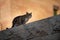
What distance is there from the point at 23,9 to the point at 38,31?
1.43 metres

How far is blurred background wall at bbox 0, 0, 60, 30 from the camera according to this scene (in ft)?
7.18

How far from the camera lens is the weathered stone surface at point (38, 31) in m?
0.90

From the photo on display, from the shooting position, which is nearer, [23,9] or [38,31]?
[38,31]

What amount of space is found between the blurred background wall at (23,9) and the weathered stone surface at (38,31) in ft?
3.42

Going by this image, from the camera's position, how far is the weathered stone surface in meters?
0.90

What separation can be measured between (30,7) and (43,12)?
193 mm

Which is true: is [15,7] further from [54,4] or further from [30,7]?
[54,4]

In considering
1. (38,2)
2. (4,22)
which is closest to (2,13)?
(4,22)

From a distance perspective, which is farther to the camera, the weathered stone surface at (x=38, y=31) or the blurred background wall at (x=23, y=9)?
the blurred background wall at (x=23, y=9)

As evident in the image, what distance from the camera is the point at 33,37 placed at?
93 cm

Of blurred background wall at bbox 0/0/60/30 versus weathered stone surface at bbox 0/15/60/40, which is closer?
weathered stone surface at bbox 0/15/60/40

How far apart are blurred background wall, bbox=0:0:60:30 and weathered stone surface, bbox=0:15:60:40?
3.42 ft

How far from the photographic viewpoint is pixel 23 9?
235 centimetres

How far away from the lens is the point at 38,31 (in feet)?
3.07
